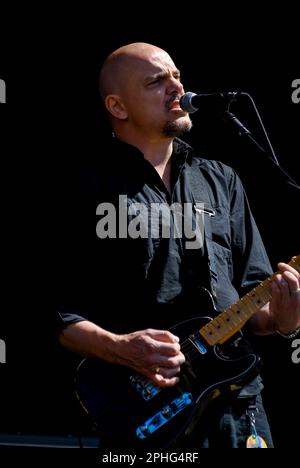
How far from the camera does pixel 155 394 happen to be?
2.42 meters

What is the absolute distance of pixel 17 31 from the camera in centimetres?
348

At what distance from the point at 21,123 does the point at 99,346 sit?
1.39m

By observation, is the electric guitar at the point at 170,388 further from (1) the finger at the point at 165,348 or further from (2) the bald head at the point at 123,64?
(2) the bald head at the point at 123,64

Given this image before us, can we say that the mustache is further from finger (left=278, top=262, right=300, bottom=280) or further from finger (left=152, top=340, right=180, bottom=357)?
finger (left=152, top=340, right=180, bottom=357)

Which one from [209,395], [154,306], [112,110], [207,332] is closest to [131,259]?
[154,306]

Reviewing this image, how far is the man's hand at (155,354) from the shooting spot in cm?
238

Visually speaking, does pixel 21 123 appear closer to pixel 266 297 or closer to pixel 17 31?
pixel 17 31
